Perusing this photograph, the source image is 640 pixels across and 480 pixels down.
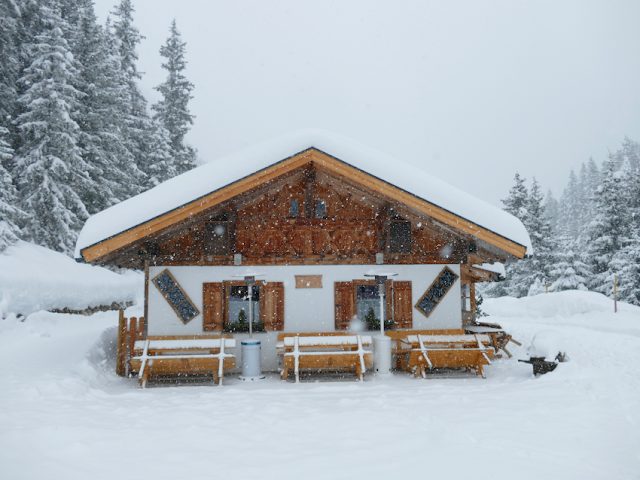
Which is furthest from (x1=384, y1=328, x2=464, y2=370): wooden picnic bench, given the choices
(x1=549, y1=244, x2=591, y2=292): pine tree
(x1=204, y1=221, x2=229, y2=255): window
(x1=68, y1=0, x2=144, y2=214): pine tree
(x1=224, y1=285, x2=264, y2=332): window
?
(x1=549, y1=244, x2=591, y2=292): pine tree

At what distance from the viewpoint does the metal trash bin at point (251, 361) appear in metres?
10.0

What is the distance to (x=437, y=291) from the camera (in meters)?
11.5

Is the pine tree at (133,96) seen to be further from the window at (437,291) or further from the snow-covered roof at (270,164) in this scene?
the window at (437,291)

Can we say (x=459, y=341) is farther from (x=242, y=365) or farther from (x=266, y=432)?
(x=266, y=432)

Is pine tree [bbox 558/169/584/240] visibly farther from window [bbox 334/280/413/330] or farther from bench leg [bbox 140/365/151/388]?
bench leg [bbox 140/365/151/388]

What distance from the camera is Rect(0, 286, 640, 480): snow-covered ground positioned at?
468cm

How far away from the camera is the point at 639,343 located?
49.8ft

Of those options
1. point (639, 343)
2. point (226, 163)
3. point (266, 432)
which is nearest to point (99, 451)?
point (266, 432)

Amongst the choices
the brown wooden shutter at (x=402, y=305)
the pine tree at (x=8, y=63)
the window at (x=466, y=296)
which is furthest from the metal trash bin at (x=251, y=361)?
the pine tree at (x=8, y=63)

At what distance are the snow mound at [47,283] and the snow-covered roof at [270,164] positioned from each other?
6060 mm

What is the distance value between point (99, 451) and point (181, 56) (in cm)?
3044

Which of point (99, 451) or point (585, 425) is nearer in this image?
point (99, 451)

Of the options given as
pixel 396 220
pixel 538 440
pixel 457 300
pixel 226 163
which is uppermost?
pixel 226 163

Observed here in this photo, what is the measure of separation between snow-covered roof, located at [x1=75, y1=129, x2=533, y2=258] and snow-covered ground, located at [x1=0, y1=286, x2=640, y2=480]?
9.56 feet
